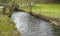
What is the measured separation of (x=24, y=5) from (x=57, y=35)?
21119mm

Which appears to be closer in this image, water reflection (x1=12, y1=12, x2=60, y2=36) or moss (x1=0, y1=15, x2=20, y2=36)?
moss (x1=0, y1=15, x2=20, y2=36)

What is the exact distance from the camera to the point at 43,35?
52.3 feet

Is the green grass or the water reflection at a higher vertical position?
the water reflection

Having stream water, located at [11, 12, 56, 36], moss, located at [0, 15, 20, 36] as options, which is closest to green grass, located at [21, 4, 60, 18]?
stream water, located at [11, 12, 56, 36]

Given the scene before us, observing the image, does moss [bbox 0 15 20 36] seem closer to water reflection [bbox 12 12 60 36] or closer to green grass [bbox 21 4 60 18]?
water reflection [bbox 12 12 60 36]

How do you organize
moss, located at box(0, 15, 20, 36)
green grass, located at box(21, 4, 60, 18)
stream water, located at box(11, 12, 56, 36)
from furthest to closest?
green grass, located at box(21, 4, 60, 18) < stream water, located at box(11, 12, 56, 36) < moss, located at box(0, 15, 20, 36)

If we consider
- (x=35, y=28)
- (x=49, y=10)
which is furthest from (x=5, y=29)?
(x=49, y=10)

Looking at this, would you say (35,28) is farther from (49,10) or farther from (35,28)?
(49,10)

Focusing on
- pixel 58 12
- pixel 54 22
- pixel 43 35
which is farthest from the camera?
pixel 58 12

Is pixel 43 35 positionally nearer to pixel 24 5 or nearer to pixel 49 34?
pixel 49 34

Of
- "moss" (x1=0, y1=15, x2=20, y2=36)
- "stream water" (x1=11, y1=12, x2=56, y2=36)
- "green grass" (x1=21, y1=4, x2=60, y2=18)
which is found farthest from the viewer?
"green grass" (x1=21, y1=4, x2=60, y2=18)

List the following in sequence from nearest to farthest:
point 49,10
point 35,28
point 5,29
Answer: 1. point 5,29
2. point 35,28
3. point 49,10

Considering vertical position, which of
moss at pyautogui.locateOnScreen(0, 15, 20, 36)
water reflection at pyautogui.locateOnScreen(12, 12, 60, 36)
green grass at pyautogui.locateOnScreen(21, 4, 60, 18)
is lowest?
green grass at pyautogui.locateOnScreen(21, 4, 60, 18)

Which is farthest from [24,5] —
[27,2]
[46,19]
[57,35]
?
[57,35]
